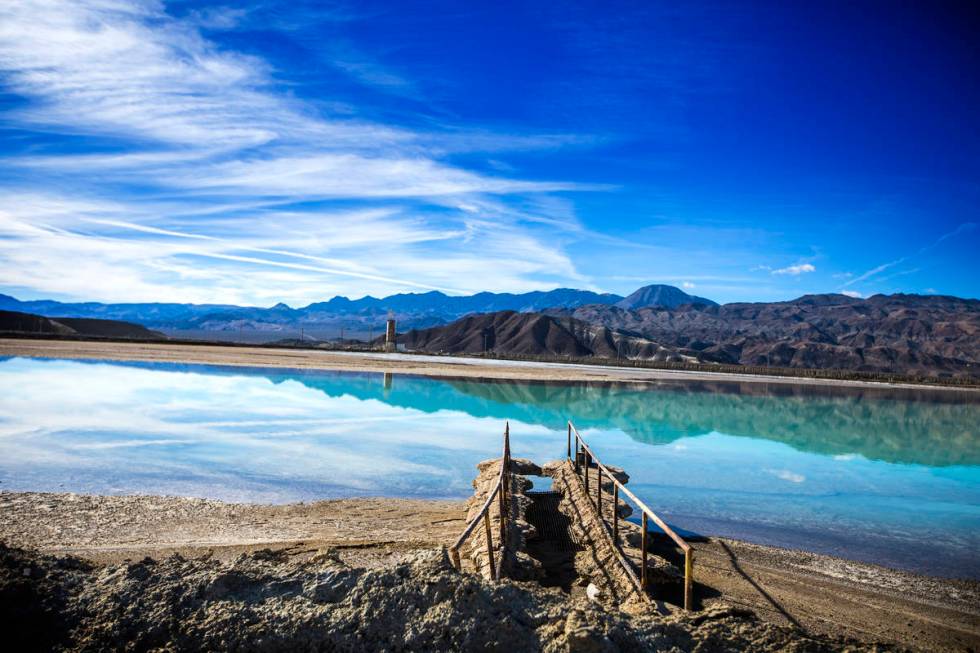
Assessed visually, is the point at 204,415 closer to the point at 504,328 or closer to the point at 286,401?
the point at 286,401

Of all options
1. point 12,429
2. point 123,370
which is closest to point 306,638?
point 12,429

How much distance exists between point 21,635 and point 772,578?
6.60 m

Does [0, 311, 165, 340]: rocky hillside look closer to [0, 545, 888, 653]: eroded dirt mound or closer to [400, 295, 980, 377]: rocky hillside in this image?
[400, 295, 980, 377]: rocky hillside

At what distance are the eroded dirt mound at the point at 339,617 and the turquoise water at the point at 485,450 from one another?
5135 mm

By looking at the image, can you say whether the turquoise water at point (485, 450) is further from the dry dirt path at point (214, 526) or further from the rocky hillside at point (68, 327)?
the rocky hillside at point (68, 327)

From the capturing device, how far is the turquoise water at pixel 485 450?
9.49 meters

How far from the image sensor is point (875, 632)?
17.6ft

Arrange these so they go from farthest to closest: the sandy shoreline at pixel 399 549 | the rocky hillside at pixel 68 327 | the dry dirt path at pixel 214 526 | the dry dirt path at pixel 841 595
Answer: the rocky hillside at pixel 68 327 < the dry dirt path at pixel 214 526 < the sandy shoreline at pixel 399 549 < the dry dirt path at pixel 841 595

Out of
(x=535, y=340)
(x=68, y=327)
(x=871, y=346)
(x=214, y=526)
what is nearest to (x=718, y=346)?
(x=871, y=346)

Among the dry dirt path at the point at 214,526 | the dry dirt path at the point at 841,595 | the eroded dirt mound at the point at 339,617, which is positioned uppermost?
the eroded dirt mound at the point at 339,617

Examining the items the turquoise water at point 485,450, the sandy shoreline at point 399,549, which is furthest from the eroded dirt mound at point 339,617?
the turquoise water at point 485,450

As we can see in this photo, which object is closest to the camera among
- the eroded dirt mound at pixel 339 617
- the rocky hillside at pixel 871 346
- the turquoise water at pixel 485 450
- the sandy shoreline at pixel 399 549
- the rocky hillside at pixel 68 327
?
the eroded dirt mound at pixel 339 617

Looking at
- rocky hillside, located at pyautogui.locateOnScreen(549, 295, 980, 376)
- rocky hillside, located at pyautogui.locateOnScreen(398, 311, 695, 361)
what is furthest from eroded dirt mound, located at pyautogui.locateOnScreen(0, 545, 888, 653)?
rocky hillside, located at pyautogui.locateOnScreen(549, 295, 980, 376)

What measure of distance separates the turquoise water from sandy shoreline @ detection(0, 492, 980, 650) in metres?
0.88
